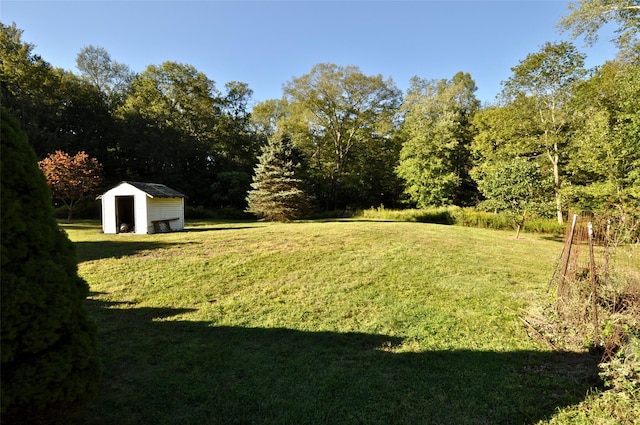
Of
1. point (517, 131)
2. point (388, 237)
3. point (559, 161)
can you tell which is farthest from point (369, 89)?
point (388, 237)

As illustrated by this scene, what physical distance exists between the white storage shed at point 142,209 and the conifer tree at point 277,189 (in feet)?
20.0

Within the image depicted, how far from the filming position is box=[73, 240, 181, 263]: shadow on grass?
8383mm

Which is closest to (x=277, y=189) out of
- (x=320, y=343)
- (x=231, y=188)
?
(x=231, y=188)

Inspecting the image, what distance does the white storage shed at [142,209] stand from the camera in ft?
41.8

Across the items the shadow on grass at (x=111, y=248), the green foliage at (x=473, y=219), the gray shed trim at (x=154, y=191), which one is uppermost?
the gray shed trim at (x=154, y=191)

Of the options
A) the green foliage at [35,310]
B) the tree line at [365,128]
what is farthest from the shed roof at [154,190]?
the green foliage at [35,310]

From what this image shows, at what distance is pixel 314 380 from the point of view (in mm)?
3180

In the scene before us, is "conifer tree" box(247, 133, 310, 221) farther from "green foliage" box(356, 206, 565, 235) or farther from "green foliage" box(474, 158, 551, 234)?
"green foliage" box(474, 158, 551, 234)

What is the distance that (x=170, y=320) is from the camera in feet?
15.4

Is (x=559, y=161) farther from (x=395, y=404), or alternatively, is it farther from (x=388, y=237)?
(x=395, y=404)

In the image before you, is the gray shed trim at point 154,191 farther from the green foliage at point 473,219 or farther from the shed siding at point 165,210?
the green foliage at point 473,219

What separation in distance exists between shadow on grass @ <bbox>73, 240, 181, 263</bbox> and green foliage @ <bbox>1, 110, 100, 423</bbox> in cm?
685

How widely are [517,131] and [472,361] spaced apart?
825 inches

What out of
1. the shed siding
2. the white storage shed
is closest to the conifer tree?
the shed siding
